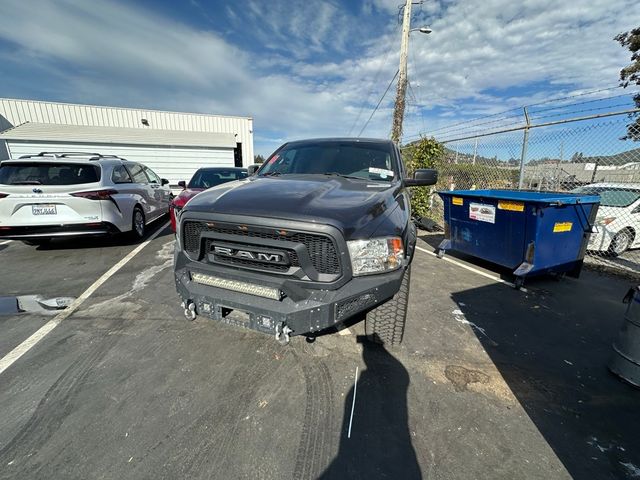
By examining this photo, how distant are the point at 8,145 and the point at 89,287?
17429 millimetres

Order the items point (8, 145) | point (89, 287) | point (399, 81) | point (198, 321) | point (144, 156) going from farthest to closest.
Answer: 1. point (144, 156)
2. point (8, 145)
3. point (399, 81)
4. point (89, 287)
5. point (198, 321)

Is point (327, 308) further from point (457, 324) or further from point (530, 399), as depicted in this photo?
point (457, 324)

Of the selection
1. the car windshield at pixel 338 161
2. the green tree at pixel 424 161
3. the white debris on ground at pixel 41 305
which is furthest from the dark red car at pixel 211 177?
the green tree at pixel 424 161

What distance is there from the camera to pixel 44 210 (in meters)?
4.80

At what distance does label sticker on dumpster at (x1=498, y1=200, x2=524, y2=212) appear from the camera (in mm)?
4305

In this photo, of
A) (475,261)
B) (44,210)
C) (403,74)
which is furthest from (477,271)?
(403,74)

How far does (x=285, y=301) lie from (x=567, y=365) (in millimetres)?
2691

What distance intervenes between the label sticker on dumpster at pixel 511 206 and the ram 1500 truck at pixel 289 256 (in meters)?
2.91

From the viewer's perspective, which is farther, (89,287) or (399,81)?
(399,81)

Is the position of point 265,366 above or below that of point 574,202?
below

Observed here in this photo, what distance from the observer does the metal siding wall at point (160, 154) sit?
14.9 meters

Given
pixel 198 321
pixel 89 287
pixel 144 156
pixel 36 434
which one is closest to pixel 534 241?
pixel 198 321

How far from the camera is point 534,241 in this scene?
13.8 ft

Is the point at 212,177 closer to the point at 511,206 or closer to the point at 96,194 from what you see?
the point at 96,194
